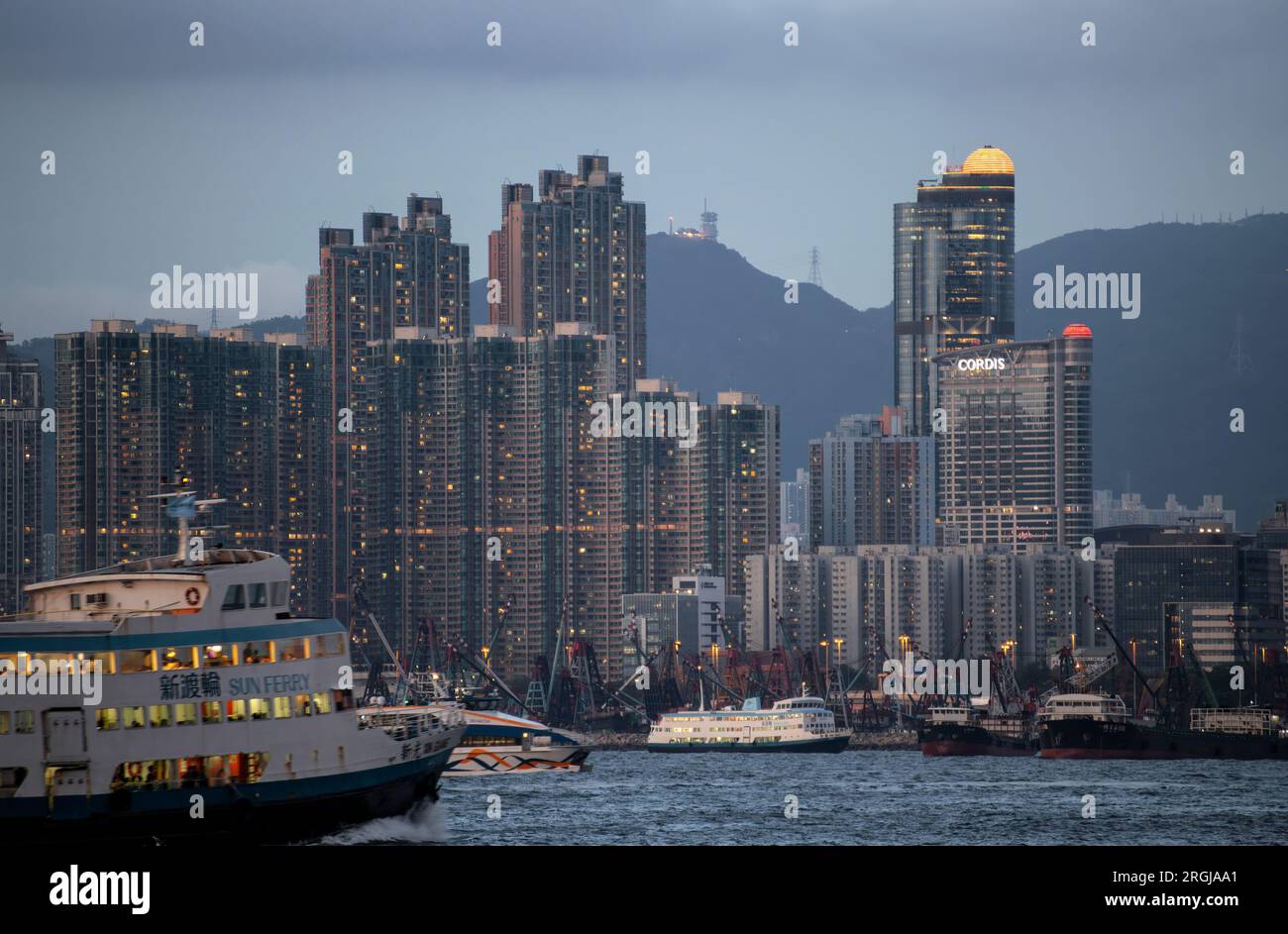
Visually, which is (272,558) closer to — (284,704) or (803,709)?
(284,704)

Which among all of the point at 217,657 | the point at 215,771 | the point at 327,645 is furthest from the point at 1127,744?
the point at 217,657

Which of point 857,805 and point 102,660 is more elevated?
point 102,660

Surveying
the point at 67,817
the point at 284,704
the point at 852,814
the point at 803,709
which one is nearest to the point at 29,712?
the point at 67,817

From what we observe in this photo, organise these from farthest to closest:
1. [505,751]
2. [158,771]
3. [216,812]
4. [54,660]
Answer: [505,751] < [216,812] < [158,771] < [54,660]

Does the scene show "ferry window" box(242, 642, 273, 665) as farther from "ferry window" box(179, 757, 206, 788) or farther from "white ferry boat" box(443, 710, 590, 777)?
"white ferry boat" box(443, 710, 590, 777)

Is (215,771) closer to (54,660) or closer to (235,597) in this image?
(235,597)

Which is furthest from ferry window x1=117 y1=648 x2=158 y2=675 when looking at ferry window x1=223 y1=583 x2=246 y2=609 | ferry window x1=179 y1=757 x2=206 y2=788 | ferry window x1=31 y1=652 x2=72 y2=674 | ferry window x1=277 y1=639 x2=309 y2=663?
ferry window x1=277 y1=639 x2=309 y2=663
